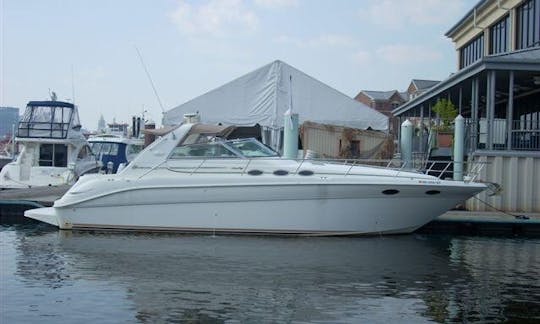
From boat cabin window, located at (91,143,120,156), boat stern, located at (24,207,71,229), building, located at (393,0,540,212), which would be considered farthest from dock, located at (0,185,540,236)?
boat cabin window, located at (91,143,120,156)

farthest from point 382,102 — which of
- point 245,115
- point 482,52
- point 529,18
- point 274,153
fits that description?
point 274,153

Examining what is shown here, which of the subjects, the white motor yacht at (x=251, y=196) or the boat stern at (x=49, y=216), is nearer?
the white motor yacht at (x=251, y=196)

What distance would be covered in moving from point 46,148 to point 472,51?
20884 mm

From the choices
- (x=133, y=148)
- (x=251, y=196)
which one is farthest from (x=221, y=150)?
(x=133, y=148)

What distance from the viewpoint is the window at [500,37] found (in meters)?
26.3

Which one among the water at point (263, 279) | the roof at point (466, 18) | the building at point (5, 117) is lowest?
the water at point (263, 279)

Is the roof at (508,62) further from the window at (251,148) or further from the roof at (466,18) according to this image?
the roof at (466,18)

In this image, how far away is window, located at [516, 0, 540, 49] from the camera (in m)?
22.8

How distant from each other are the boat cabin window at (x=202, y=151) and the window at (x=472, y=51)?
61.0 ft

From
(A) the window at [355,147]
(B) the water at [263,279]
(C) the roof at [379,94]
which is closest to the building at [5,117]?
(C) the roof at [379,94]

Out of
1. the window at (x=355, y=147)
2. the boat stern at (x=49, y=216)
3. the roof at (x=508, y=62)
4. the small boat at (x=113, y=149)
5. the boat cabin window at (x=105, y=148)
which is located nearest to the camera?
the boat stern at (x=49, y=216)

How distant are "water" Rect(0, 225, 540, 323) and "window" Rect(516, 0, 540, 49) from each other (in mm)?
11067

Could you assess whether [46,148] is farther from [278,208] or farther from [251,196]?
[278,208]

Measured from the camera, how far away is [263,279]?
997 cm
